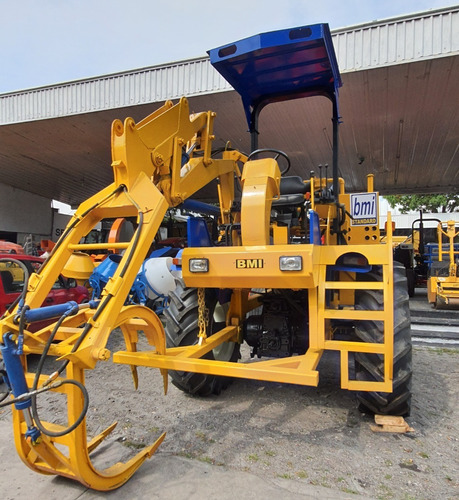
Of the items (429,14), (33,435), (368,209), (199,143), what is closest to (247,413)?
(33,435)

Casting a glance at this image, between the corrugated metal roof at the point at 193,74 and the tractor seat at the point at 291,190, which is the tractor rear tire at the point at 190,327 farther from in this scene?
the corrugated metal roof at the point at 193,74

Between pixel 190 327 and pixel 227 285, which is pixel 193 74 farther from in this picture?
pixel 227 285

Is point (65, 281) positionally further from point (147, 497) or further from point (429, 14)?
point (429, 14)

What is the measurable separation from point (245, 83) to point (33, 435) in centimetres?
344

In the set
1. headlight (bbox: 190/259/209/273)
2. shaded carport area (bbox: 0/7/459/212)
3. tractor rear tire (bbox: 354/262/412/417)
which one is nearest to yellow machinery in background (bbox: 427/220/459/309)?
shaded carport area (bbox: 0/7/459/212)

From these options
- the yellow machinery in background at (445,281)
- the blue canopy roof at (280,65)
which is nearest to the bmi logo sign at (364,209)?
the blue canopy roof at (280,65)

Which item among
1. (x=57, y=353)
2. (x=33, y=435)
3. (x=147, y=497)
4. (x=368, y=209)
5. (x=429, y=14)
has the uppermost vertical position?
(x=429, y=14)

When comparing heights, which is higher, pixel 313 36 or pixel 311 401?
pixel 313 36

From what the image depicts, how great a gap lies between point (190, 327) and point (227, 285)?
0.77 m

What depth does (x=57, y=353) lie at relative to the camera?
2223 millimetres

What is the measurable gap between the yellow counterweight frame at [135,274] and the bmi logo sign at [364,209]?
830mm

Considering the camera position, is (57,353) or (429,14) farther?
(429,14)

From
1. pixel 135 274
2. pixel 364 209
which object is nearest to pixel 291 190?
pixel 364 209

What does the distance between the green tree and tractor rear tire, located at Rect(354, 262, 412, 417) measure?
86.4ft
